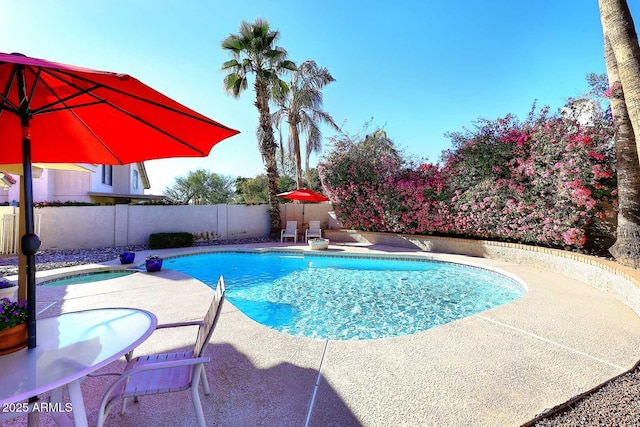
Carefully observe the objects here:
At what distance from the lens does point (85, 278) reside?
24.7 feet

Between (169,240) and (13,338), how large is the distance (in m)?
11.2

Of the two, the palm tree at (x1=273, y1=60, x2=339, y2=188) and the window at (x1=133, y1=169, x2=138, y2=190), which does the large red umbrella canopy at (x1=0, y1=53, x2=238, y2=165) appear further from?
the window at (x1=133, y1=169, x2=138, y2=190)

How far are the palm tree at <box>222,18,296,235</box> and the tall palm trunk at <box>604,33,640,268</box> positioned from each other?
1113 cm

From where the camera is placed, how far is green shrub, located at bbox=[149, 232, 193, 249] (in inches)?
470

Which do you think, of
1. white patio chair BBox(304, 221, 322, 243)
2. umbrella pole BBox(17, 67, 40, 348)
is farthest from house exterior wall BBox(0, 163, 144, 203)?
umbrella pole BBox(17, 67, 40, 348)

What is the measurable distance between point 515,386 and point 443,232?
894 cm

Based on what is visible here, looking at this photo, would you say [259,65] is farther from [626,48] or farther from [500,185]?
[626,48]

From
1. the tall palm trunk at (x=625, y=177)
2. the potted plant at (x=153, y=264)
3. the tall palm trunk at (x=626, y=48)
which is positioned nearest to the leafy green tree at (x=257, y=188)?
the potted plant at (x=153, y=264)

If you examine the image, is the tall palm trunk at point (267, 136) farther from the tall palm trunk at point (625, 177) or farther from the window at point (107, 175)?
the window at point (107, 175)

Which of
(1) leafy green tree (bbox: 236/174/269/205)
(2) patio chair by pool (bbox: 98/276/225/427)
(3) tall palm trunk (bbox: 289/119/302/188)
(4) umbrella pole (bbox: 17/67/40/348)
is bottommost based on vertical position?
(2) patio chair by pool (bbox: 98/276/225/427)

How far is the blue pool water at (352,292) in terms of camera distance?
5.12 meters

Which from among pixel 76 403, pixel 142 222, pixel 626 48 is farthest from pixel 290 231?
pixel 76 403

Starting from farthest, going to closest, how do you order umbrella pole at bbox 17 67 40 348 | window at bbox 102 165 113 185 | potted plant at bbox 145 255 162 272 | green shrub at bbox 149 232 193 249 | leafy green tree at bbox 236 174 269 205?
1. leafy green tree at bbox 236 174 269 205
2. window at bbox 102 165 113 185
3. green shrub at bbox 149 232 193 249
4. potted plant at bbox 145 255 162 272
5. umbrella pole at bbox 17 67 40 348

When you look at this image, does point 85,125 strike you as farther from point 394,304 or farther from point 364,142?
point 364,142
